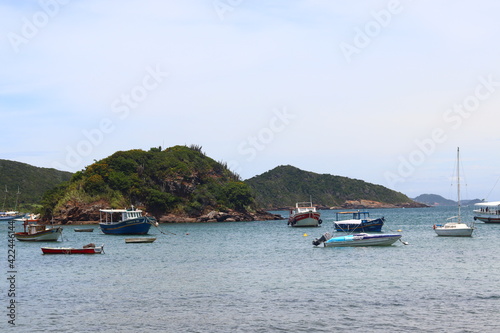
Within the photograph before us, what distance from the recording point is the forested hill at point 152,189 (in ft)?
447

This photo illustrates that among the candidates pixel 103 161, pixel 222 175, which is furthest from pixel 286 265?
pixel 222 175

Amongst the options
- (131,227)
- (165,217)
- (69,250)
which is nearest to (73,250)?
(69,250)

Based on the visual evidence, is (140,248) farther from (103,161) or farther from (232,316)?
(103,161)

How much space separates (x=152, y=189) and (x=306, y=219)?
48.6 m

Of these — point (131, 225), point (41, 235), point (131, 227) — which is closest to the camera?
point (41, 235)

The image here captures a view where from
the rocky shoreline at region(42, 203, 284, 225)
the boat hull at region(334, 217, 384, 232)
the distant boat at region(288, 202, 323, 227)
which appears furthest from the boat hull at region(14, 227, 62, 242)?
the distant boat at region(288, 202, 323, 227)

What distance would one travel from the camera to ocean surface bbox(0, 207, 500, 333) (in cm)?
2536

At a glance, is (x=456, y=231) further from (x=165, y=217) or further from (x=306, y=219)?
(x=165, y=217)

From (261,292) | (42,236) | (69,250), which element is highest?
(42,236)

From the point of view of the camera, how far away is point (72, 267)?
153 feet

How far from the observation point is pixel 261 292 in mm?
33281

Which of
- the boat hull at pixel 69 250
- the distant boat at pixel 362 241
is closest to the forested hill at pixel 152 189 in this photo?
the boat hull at pixel 69 250

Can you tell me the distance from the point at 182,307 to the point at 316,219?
88291mm

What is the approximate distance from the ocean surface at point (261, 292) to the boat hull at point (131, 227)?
3246cm
